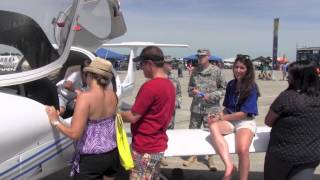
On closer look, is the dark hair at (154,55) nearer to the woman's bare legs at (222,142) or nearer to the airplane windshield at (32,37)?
the airplane windshield at (32,37)

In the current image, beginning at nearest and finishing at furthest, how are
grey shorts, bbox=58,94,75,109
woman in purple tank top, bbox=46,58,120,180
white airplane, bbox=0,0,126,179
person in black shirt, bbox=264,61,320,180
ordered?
white airplane, bbox=0,0,126,179, woman in purple tank top, bbox=46,58,120,180, person in black shirt, bbox=264,61,320,180, grey shorts, bbox=58,94,75,109

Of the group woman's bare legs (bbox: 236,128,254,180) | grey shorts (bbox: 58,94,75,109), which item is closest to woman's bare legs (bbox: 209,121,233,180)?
woman's bare legs (bbox: 236,128,254,180)

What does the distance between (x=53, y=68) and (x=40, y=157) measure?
2.42 ft

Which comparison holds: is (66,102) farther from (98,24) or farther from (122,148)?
(122,148)

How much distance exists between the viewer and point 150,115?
3.64 meters

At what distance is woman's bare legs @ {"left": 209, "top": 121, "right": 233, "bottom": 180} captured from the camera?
181 inches

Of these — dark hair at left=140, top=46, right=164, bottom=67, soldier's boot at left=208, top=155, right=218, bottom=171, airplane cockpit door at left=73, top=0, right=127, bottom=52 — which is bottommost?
soldier's boot at left=208, top=155, right=218, bottom=171

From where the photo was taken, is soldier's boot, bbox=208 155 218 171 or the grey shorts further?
soldier's boot, bbox=208 155 218 171

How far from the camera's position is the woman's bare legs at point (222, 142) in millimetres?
4605

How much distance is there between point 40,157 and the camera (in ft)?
11.8

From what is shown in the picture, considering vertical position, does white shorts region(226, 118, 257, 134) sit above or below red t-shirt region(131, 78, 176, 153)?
below

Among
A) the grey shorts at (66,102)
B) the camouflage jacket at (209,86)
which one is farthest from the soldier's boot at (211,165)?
the grey shorts at (66,102)

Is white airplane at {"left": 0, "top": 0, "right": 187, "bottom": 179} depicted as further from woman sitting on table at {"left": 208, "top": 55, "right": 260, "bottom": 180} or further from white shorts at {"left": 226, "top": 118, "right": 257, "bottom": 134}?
white shorts at {"left": 226, "top": 118, "right": 257, "bottom": 134}

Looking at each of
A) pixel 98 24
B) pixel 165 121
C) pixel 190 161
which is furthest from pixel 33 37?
pixel 190 161
